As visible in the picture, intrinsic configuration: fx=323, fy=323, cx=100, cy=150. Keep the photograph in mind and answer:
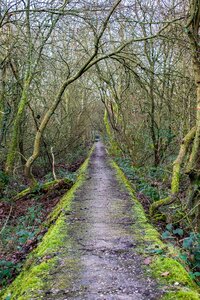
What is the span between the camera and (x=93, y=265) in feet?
15.2

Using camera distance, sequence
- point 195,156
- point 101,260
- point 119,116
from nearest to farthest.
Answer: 1. point 101,260
2. point 195,156
3. point 119,116

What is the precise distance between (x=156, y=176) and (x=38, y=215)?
6051 mm

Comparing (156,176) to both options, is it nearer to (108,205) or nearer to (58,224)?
(108,205)

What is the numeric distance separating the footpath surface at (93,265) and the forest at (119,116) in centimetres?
23

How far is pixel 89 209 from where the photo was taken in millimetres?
8141

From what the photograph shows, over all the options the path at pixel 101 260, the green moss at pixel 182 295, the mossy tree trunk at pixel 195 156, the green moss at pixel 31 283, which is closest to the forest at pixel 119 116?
the mossy tree trunk at pixel 195 156

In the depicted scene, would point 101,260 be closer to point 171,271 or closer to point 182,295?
point 171,271

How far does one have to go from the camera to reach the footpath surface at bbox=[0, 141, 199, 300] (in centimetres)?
379

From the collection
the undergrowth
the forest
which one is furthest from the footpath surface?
the undergrowth

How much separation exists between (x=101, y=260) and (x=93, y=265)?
0.22 metres

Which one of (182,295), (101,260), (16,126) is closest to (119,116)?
(16,126)

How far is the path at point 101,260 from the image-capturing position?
380 centimetres

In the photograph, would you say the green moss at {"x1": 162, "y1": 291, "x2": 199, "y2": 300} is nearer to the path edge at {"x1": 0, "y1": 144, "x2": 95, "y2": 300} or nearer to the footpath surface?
the footpath surface

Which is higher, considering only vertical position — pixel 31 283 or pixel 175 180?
pixel 175 180
